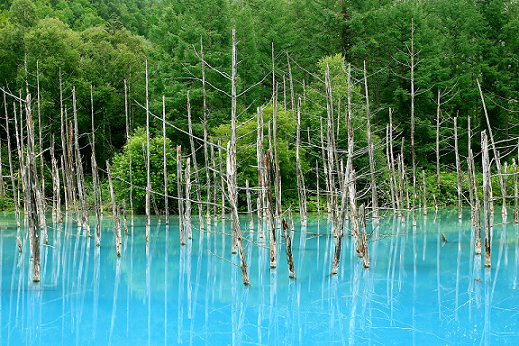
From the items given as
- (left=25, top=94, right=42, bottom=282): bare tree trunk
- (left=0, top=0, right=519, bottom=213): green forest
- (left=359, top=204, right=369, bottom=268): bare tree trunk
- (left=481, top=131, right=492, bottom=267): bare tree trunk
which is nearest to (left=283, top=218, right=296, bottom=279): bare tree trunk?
(left=359, top=204, right=369, bottom=268): bare tree trunk

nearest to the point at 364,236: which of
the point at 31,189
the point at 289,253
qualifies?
the point at 289,253

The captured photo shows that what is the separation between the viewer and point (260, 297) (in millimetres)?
8688

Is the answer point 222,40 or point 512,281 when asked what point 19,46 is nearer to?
point 222,40

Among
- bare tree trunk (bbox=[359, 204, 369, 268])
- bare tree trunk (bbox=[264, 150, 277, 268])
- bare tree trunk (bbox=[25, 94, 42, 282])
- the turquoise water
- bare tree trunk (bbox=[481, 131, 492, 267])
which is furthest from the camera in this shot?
bare tree trunk (bbox=[359, 204, 369, 268])

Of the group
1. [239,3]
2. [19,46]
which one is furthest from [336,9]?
[19,46]

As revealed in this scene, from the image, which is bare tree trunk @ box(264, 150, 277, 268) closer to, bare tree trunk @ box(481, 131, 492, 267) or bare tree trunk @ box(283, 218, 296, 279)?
bare tree trunk @ box(283, 218, 296, 279)

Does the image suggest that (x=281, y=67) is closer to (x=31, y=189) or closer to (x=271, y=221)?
(x=271, y=221)

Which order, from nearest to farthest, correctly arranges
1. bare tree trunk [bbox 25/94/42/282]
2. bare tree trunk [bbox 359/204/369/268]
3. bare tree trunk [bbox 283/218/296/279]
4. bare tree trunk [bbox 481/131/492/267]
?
bare tree trunk [bbox 25/94/42/282]
bare tree trunk [bbox 283/218/296/279]
bare tree trunk [bbox 481/131/492/267]
bare tree trunk [bbox 359/204/369/268]

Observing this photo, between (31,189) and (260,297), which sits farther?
(31,189)

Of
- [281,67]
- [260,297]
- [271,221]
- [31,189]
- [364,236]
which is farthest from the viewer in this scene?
[281,67]

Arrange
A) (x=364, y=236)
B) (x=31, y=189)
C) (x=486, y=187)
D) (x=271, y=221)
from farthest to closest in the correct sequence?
(x=364, y=236)
(x=486, y=187)
(x=271, y=221)
(x=31, y=189)

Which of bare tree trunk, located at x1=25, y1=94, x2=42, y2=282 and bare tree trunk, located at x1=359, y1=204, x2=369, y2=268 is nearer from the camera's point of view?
bare tree trunk, located at x1=25, y1=94, x2=42, y2=282

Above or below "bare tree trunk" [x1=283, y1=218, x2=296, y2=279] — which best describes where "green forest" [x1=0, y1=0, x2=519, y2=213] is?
above

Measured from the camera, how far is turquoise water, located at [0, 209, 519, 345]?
22.4 feet
